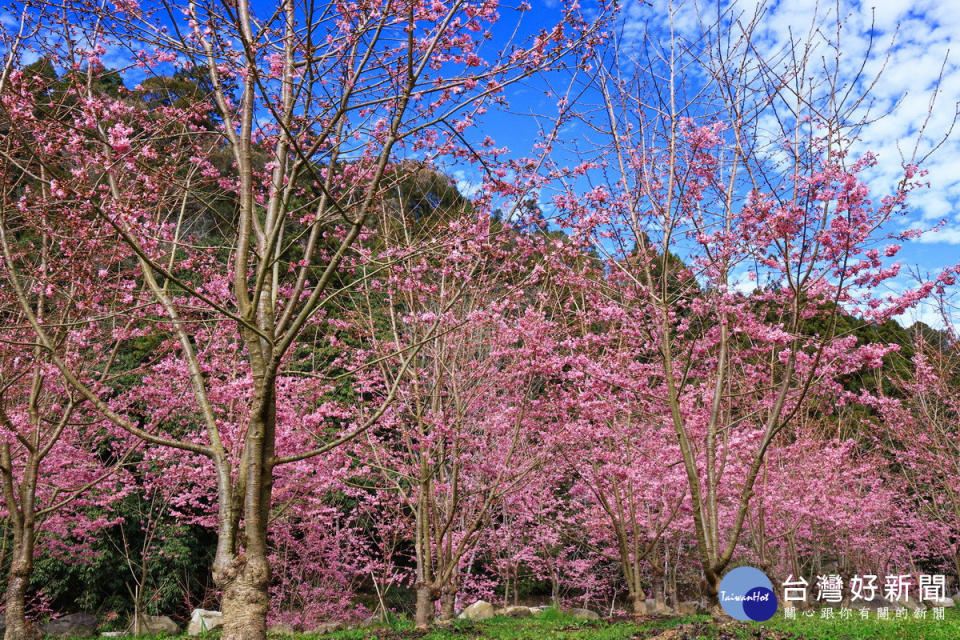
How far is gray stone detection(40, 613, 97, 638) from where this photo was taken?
425 inches

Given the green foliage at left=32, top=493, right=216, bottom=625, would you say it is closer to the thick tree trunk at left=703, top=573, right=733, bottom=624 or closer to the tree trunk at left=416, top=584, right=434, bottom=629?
the tree trunk at left=416, top=584, right=434, bottom=629

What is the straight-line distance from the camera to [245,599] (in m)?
3.63

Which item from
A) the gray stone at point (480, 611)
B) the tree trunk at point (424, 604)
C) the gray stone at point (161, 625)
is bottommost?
the gray stone at point (161, 625)

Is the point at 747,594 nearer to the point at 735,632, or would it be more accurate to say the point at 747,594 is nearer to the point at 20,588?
the point at 735,632

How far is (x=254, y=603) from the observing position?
143 inches

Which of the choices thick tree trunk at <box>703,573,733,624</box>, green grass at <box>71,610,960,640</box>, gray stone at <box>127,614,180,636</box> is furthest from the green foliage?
thick tree trunk at <box>703,573,733,624</box>

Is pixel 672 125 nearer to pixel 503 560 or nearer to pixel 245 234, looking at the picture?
pixel 245 234

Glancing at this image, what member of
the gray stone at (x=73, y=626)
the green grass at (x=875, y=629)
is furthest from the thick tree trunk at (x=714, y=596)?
the gray stone at (x=73, y=626)

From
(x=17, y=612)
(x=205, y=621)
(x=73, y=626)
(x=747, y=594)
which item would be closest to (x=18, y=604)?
(x=17, y=612)

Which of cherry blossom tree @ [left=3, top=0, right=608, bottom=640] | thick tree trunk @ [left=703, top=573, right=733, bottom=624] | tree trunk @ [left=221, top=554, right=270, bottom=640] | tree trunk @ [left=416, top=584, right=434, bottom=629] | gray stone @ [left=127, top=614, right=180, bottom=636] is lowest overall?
gray stone @ [left=127, top=614, right=180, bottom=636]

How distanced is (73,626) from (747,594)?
38.3 ft

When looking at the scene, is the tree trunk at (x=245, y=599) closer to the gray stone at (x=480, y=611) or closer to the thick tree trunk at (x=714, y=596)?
the thick tree trunk at (x=714, y=596)

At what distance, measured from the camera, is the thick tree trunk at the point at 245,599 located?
11.8 ft

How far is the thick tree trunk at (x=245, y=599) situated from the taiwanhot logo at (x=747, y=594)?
12.4 ft
